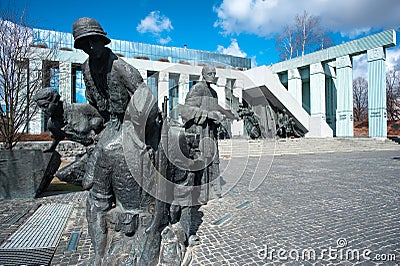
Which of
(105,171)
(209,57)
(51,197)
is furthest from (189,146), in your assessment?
(209,57)

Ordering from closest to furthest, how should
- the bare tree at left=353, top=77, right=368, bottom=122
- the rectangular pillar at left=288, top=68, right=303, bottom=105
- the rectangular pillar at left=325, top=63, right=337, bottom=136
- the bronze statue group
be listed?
the bronze statue group → the rectangular pillar at left=288, top=68, right=303, bottom=105 → the rectangular pillar at left=325, top=63, right=337, bottom=136 → the bare tree at left=353, top=77, right=368, bottom=122

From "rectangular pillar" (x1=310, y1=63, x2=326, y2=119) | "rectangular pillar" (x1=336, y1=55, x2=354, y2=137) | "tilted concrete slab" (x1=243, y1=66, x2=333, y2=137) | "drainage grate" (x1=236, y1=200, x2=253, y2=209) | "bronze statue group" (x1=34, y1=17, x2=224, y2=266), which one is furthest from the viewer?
"rectangular pillar" (x1=310, y1=63, x2=326, y2=119)

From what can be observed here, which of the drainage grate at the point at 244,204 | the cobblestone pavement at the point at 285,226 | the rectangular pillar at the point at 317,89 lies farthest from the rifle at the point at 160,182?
the rectangular pillar at the point at 317,89

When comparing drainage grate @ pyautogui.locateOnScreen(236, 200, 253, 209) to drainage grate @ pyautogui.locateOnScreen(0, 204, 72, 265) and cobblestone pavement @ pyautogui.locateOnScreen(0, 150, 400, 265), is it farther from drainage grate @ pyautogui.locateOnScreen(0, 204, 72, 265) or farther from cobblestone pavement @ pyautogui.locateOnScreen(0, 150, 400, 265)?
drainage grate @ pyautogui.locateOnScreen(0, 204, 72, 265)

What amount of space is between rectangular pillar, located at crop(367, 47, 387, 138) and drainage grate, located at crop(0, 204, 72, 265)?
30482 mm

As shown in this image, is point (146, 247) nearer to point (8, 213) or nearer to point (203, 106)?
point (203, 106)

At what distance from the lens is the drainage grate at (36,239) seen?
122 inches

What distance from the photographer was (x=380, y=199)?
5.65 m

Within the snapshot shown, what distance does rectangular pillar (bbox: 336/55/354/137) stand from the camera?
92.3 ft

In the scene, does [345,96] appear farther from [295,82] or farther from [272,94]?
[272,94]

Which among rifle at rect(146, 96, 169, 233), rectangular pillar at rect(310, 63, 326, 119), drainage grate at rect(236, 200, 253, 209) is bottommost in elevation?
drainage grate at rect(236, 200, 253, 209)

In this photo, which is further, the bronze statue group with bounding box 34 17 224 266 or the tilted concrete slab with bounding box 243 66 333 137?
the tilted concrete slab with bounding box 243 66 333 137

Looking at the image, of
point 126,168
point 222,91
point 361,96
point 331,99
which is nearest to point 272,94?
point 222,91

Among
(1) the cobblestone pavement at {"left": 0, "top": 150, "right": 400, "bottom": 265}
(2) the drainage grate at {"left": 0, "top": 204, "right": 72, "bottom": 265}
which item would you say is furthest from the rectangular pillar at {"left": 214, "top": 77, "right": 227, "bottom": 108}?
(2) the drainage grate at {"left": 0, "top": 204, "right": 72, "bottom": 265}
